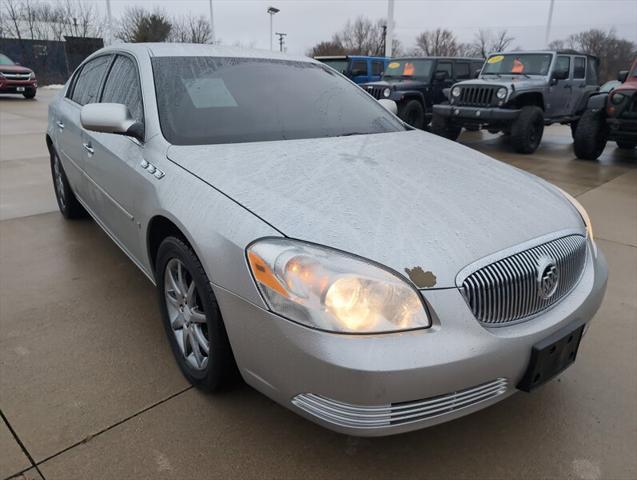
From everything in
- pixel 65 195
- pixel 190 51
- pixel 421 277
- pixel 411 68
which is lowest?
pixel 65 195

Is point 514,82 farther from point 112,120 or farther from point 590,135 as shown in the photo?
point 112,120

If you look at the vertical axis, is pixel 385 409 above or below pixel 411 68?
below

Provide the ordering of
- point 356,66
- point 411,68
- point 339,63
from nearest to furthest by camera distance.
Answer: point 411,68 → point 356,66 → point 339,63

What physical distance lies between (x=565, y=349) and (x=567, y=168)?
6.90 metres

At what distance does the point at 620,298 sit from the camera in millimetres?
3238

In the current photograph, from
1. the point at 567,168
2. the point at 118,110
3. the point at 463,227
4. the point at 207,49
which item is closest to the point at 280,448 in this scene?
A: the point at 463,227

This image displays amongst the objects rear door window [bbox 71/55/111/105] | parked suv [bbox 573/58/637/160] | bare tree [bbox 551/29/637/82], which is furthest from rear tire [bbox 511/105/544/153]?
bare tree [bbox 551/29/637/82]

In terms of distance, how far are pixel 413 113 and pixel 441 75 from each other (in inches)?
54.2

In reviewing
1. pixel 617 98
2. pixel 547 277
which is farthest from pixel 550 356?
pixel 617 98

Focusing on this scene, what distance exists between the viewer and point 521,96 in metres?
8.90

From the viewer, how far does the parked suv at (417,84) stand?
1043 cm

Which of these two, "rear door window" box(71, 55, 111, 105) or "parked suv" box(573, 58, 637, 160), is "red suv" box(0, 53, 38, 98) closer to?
"rear door window" box(71, 55, 111, 105)

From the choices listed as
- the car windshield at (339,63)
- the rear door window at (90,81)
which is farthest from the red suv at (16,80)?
the rear door window at (90,81)

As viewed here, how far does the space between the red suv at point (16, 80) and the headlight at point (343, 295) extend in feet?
66.2
